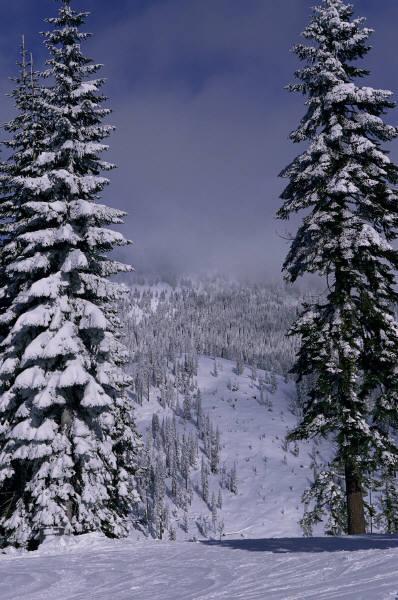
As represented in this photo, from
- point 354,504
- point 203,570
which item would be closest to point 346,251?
point 354,504

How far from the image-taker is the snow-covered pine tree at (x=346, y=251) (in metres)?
14.8

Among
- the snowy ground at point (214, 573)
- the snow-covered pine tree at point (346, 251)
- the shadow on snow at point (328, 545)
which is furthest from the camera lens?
the snow-covered pine tree at point (346, 251)

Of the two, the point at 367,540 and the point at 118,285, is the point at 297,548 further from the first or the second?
the point at 118,285

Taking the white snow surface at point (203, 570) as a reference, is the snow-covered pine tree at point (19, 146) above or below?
above

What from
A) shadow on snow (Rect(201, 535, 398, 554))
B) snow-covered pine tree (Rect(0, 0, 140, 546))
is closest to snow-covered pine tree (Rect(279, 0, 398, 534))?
shadow on snow (Rect(201, 535, 398, 554))

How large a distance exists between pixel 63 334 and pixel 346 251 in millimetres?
8155

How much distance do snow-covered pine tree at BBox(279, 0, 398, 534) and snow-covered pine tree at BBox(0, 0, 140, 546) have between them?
19.1 ft

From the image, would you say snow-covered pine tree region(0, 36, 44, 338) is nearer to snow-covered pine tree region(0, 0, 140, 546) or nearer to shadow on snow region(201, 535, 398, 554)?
snow-covered pine tree region(0, 0, 140, 546)

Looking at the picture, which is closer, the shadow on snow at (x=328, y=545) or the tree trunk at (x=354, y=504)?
the shadow on snow at (x=328, y=545)

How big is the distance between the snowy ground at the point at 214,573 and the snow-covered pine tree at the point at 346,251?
3088 mm

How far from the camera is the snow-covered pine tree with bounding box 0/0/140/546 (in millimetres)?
15883

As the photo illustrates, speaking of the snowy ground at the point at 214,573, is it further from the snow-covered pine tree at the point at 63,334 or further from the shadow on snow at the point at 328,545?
the snow-covered pine tree at the point at 63,334

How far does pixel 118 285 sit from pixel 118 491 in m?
8.76

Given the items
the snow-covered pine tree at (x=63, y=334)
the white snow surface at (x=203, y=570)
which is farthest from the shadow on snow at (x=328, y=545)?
the snow-covered pine tree at (x=63, y=334)
